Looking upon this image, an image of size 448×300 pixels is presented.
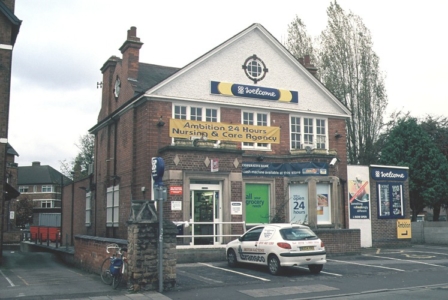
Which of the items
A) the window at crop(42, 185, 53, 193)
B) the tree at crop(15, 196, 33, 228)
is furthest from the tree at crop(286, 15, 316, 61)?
the window at crop(42, 185, 53, 193)

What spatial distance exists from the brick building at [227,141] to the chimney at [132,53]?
0.16ft

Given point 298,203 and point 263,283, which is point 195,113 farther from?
point 263,283

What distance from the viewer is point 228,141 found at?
74.1 ft

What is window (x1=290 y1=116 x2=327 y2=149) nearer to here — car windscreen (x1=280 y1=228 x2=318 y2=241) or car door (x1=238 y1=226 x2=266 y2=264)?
car door (x1=238 y1=226 x2=266 y2=264)

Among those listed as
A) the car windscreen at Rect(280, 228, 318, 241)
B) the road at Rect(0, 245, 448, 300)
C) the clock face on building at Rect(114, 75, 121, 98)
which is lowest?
the road at Rect(0, 245, 448, 300)

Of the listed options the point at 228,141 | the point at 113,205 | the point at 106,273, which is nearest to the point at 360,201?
the point at 228,141

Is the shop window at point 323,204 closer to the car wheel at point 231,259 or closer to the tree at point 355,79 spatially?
the car wheel at point 231,259

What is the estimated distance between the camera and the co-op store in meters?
20.8

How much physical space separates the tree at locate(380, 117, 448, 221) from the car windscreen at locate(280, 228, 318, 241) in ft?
71.5

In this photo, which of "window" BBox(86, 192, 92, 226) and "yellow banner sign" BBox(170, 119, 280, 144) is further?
"window" BBox(86, 192, 92, 226)

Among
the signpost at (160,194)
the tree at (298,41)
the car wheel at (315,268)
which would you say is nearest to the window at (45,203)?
the tree at (298,41)

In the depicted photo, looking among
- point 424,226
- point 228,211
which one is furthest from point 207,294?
point 424,226

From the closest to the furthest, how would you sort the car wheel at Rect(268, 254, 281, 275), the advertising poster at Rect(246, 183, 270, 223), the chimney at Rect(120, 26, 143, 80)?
the car wheel at Rect(268, 254, 281, 275) → the advertising poster at Rect(246, 183, 270, 223) → the chimney at Rect(120, 26, 143, 80)

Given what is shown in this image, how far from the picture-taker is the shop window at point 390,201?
2634 centimetres
